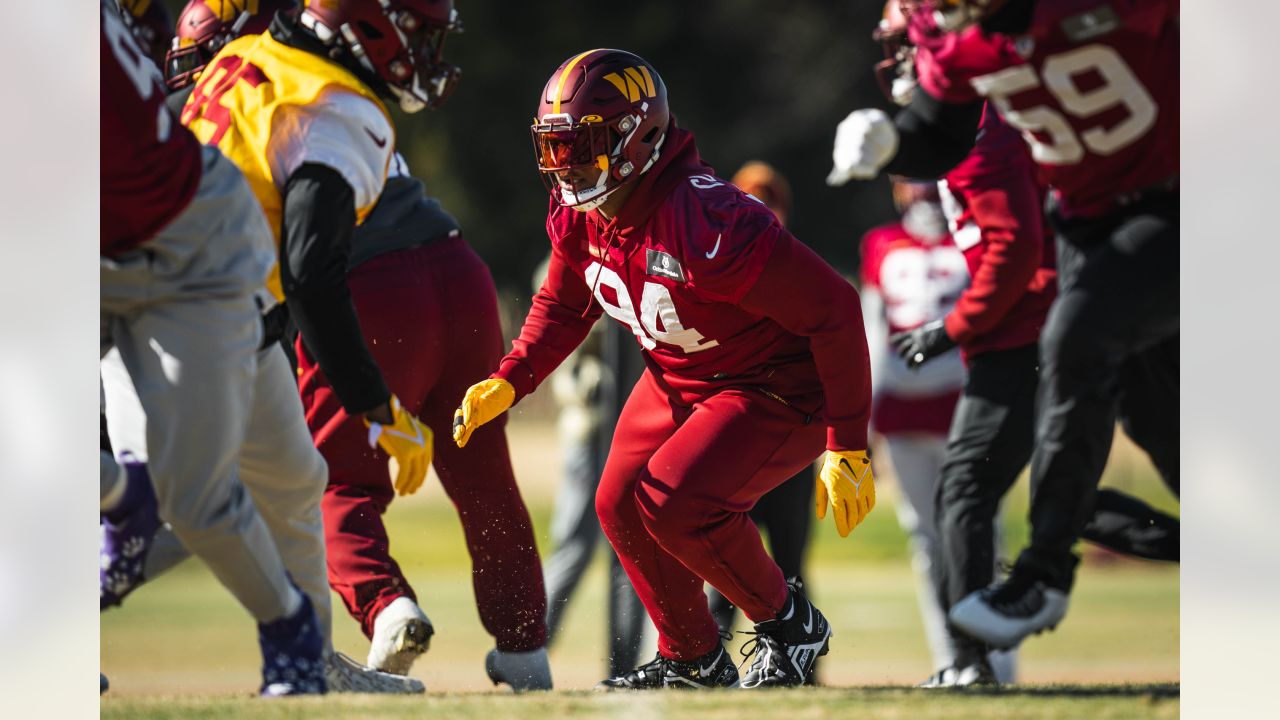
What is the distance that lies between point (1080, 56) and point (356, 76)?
157 cm

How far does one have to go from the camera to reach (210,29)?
371 cm

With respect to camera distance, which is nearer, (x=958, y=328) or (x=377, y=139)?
(x=377, y=139)

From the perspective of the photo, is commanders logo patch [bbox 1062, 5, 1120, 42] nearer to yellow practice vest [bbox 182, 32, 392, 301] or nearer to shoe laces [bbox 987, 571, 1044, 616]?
shoe laces [bbox 987, 571, 1044, 616]

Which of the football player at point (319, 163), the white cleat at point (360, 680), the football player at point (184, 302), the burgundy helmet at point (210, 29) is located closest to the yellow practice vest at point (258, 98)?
the football player at point (319, 163)

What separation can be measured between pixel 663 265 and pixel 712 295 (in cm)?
12

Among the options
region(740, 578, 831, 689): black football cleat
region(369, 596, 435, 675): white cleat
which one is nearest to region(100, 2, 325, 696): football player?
region(369, 596, 435, 675): white cleat

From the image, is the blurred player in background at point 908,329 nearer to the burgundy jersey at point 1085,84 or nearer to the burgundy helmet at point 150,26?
the burgundy jersey at point 1085,84

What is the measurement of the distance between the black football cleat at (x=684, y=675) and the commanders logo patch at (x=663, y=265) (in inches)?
35.1

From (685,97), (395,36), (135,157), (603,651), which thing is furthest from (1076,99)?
(685,97)

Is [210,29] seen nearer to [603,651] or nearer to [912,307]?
[912,307]

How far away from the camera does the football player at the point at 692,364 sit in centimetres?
314

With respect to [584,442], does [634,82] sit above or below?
above
